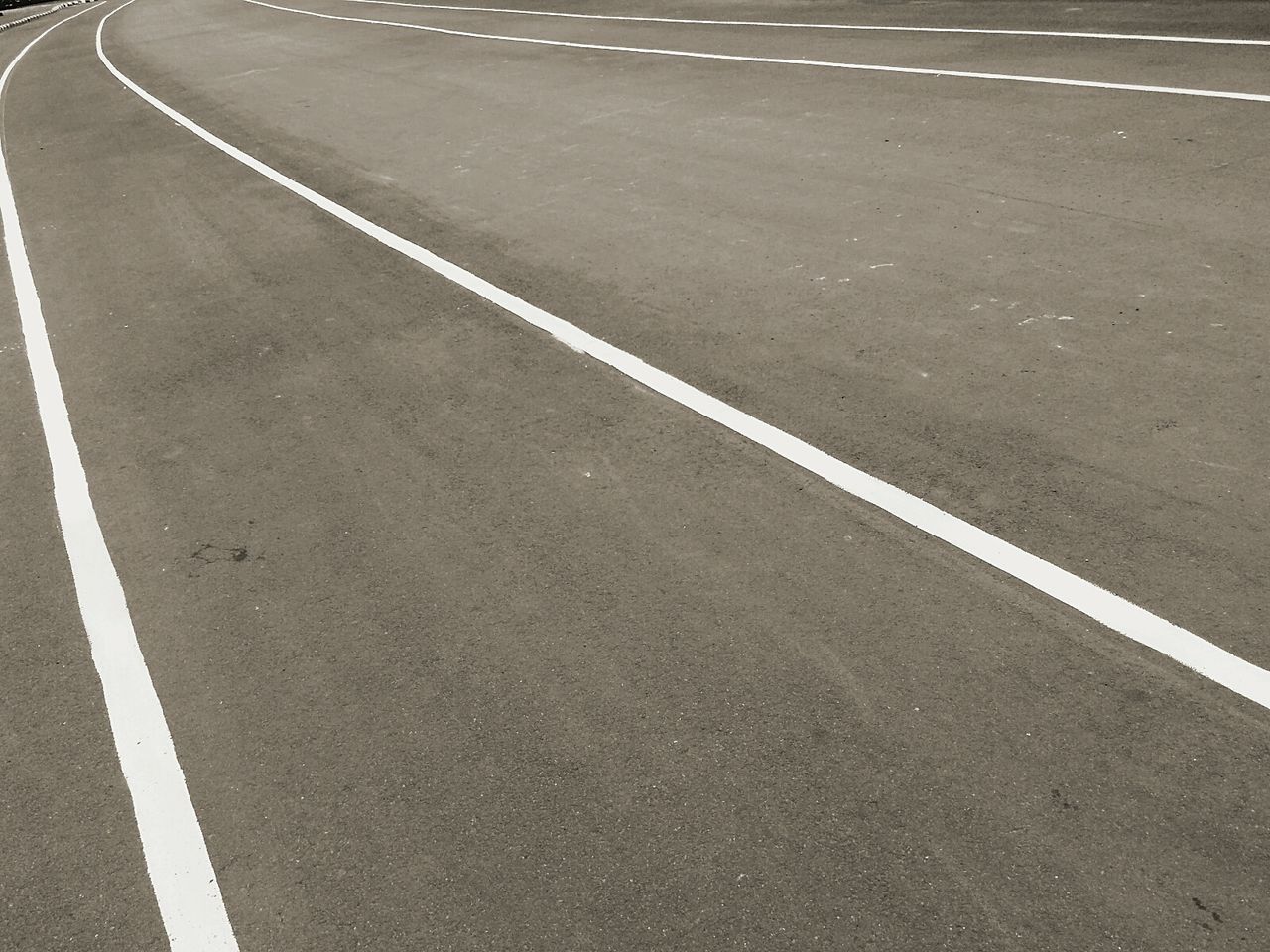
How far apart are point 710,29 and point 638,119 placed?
6629mm

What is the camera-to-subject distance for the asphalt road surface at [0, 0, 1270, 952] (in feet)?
11.9

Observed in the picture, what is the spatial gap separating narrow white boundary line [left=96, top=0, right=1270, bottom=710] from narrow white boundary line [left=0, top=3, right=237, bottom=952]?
9.39 feet

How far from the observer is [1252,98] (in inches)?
420

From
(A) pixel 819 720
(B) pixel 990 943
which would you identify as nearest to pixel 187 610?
(A) pixel 819 720

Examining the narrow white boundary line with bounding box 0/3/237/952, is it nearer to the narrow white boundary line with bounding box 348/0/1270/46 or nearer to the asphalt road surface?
the asphalt road surface

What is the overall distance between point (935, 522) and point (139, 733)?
10.5ft

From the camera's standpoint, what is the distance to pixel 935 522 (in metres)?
5.11

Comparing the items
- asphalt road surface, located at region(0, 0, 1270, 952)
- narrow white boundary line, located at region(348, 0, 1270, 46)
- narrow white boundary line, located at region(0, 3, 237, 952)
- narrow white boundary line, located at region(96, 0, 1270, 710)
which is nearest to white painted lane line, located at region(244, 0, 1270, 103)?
asphalt road surface, located at region(0, 0, 1270, 952)

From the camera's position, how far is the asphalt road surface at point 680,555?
3637 mm

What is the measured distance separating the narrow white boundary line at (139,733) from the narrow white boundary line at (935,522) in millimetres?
2861

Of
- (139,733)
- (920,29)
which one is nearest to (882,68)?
(920,29)

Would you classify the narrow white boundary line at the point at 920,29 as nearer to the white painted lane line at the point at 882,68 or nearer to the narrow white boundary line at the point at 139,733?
the white painted lane line at the point at 882,68

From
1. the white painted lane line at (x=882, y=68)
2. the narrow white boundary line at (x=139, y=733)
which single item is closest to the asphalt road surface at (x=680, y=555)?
the narrow white boundary line at (x=139, y=733)

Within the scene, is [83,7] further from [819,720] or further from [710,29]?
[819,720]
